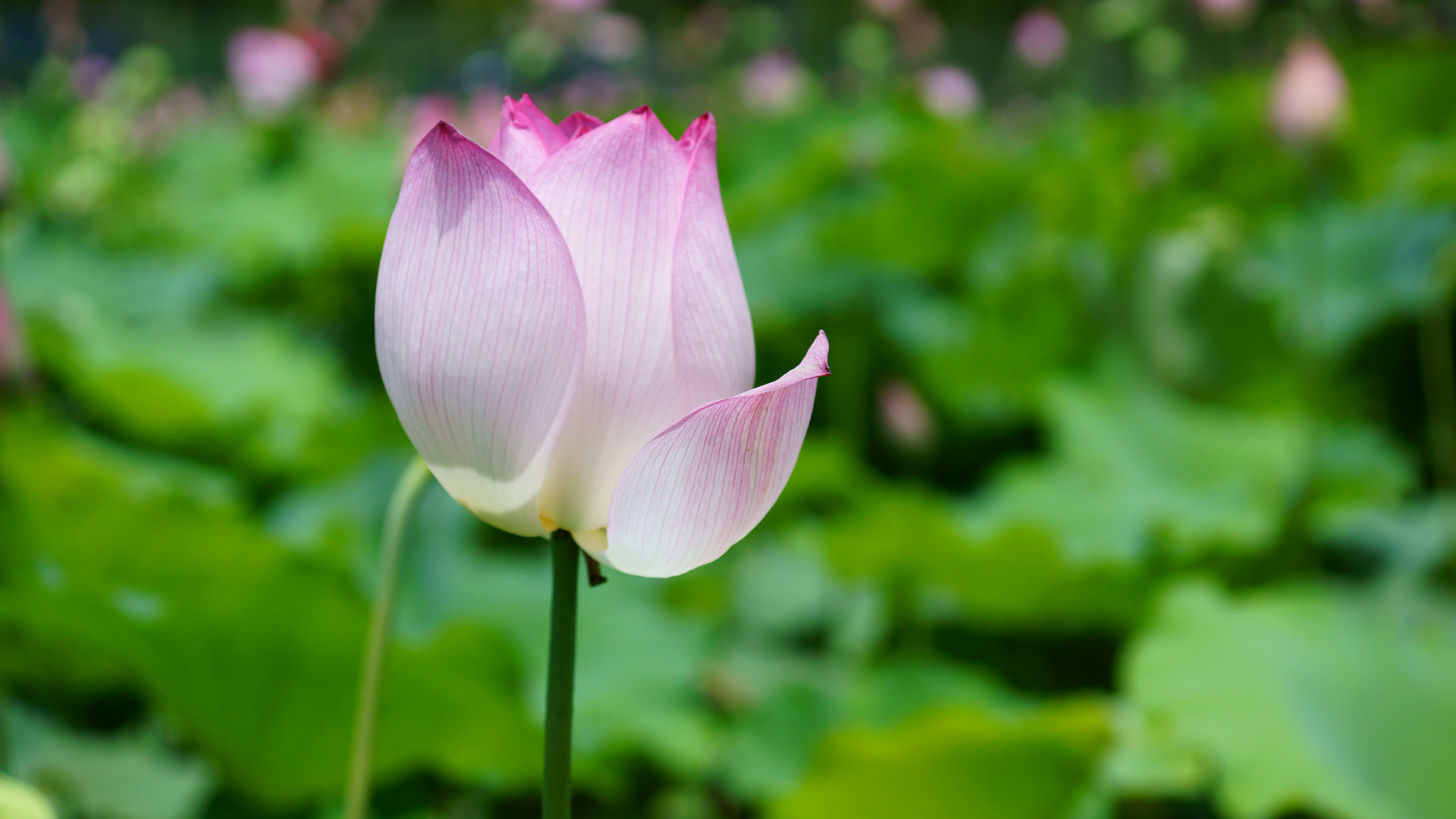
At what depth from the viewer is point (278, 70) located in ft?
7.77

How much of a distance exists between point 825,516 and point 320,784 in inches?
35.5

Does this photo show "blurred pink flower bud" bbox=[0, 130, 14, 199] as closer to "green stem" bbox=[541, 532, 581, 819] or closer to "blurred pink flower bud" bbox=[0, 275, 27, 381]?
"blurred pink flower bud" bbox=[0, 275, 27, 381]

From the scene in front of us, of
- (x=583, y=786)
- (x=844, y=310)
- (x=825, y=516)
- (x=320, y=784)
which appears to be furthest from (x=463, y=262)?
(x=844, y=310)

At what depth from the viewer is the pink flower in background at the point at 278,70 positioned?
90.0 inches

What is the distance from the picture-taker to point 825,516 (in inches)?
58.1

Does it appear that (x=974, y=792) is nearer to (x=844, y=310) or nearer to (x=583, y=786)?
(x=583, y=786)

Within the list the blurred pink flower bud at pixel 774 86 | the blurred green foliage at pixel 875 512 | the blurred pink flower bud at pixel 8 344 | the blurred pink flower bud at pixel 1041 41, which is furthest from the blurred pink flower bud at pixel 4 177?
the blurred pink flower bud at pixel 1041 41

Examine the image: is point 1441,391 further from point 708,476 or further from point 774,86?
point 774,86

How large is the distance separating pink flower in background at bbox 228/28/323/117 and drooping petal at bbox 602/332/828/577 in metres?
2.27

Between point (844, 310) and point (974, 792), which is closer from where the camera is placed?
point (974, 792)

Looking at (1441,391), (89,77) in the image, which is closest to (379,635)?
(1441,391)

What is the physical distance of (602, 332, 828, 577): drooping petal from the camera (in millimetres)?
227

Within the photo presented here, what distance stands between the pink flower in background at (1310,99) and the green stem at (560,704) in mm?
1312

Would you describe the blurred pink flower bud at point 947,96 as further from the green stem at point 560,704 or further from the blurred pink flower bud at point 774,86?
the green stem at point 560,704
